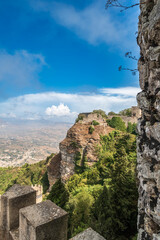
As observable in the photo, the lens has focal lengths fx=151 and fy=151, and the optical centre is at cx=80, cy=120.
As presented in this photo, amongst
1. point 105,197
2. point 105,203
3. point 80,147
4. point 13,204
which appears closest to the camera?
point 13,204

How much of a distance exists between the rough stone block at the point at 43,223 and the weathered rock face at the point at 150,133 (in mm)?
1184

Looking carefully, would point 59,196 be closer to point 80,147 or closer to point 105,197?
point 105,197

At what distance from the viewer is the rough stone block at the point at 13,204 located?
291 centimetres

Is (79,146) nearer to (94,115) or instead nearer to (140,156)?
(94,115)

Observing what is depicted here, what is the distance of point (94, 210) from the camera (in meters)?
10.5

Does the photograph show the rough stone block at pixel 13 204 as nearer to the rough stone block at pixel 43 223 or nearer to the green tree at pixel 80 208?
the rough stone block at pixel 43 223

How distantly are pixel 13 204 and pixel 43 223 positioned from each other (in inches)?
45.0

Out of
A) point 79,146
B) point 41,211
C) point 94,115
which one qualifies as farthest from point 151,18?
point 94,115

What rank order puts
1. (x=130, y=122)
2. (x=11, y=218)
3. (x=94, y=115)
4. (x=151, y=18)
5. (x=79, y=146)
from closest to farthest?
(x=151, y=18) < (x=11, y=218) < (x=79, y=146) < (x=94, y=115) < (x=130, y=122)

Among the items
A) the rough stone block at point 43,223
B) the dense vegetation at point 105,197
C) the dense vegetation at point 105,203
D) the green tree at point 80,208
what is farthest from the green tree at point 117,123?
the rough stone block at point 43,223

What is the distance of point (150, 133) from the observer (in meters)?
2.13

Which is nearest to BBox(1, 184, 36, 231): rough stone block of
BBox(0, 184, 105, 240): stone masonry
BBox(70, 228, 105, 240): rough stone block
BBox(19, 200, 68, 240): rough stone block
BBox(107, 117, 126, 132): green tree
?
BBox(0, 184, 105, 240): stone masonry

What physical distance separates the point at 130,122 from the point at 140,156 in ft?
102

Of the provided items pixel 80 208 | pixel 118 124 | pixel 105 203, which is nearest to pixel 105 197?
pixel 105 203
